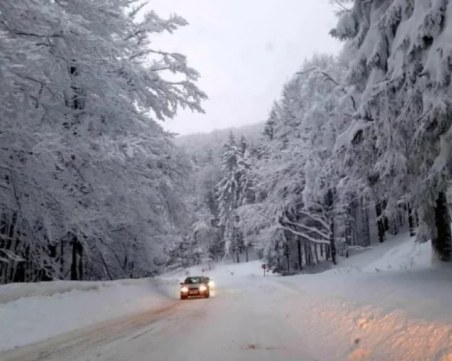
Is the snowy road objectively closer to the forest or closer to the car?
the forest

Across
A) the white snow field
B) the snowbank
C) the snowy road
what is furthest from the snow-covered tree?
the snowbank

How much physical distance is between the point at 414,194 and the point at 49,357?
10.4 m

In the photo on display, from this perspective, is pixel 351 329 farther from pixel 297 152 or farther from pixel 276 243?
pixel 276 243

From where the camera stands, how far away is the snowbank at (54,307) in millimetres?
11844

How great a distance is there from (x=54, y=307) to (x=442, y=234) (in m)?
12.4

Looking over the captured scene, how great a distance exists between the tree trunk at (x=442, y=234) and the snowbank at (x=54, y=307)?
11.2 metres

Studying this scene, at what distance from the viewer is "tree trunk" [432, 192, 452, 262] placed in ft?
53.5

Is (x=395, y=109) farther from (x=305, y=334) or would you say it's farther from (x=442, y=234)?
(x=305, y=334)

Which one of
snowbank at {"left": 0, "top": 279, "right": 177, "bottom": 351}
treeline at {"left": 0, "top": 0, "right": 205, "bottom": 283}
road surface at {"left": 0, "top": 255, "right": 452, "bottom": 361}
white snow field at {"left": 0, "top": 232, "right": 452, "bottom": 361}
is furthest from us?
snowbank at {"left": 0, "top": 279, "right": 177, "bottom": 351}

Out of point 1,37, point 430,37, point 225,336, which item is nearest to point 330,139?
point 430,37

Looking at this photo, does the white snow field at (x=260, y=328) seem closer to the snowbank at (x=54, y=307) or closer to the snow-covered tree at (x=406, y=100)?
the snowbank at (x=54, y=307)

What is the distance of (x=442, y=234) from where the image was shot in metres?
16.4

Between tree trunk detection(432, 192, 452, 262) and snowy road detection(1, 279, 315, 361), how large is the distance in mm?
6179

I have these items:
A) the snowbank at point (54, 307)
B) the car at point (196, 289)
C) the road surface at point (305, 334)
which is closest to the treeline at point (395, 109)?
the road surface at point (305, 334)
